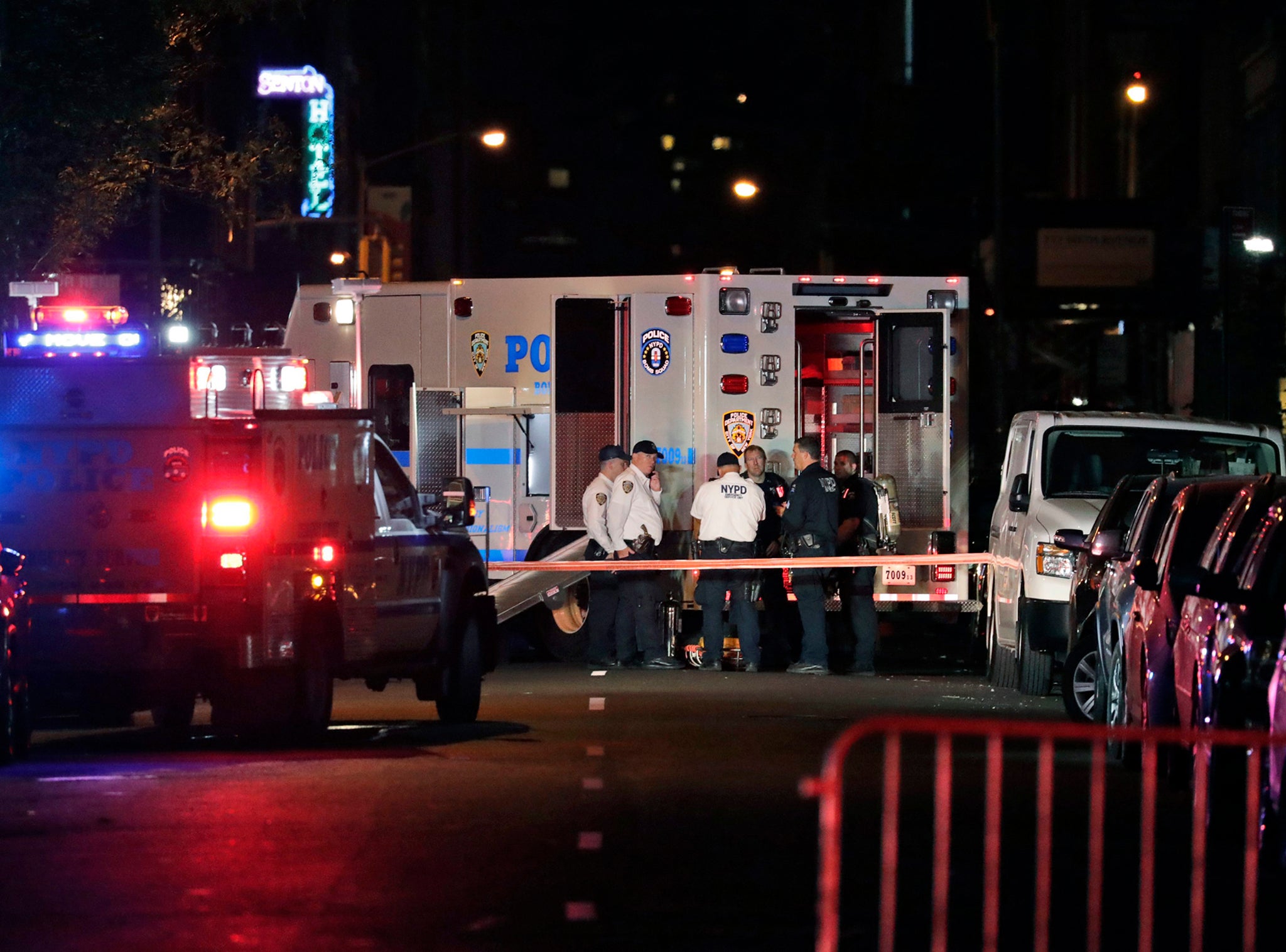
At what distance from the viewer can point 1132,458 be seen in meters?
17.3

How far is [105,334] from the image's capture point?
16625 millimetres

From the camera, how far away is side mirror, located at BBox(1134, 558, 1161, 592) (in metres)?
11.4

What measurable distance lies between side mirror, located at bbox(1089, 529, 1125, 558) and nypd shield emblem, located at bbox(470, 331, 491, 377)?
296 inches

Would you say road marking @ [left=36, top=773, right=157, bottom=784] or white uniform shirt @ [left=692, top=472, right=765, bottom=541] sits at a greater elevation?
white uniform shirt @ [left=692, top=472, right=765, bottom=541]

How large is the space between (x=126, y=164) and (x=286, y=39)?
108 feet

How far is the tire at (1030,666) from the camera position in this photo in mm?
16312

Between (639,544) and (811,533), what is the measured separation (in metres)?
1.52

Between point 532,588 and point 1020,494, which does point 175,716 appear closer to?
point 532,588

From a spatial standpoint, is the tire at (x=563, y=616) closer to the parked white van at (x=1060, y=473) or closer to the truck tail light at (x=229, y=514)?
the parked white van at (x=1060, y=473)

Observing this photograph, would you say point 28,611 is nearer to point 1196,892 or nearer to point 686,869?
point 686,869

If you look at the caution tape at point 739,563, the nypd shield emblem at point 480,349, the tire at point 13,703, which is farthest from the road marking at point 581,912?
the nypd shield emblem at point 480,349

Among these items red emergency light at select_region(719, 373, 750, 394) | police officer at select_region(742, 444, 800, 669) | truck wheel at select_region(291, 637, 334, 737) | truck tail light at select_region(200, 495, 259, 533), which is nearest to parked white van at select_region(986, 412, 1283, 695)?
police officer at select_region(742, 444, 800, 669)

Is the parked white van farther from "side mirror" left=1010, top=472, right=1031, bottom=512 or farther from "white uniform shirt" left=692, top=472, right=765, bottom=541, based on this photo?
"white uniform shirt" left=692, top=472, right=765, bottom=541

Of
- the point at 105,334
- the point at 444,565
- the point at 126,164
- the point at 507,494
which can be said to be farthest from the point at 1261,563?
the point at 126,164
